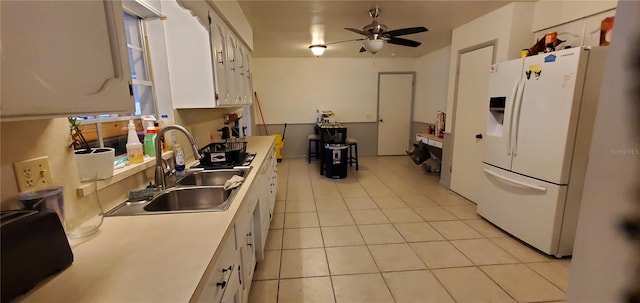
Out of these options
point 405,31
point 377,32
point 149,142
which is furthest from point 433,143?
point 149,142

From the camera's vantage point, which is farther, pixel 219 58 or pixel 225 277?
pixel 219 58

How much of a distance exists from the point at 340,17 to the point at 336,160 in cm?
226

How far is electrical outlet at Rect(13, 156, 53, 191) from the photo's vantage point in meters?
0.83

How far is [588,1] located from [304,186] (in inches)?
148

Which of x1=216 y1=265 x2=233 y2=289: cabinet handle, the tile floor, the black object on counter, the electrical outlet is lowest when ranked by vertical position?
the tile floor

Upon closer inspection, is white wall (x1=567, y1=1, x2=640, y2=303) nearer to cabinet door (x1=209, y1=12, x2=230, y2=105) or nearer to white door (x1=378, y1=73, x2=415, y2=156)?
cabinet door (x1=209, y1=12, x2=230, y2=105)

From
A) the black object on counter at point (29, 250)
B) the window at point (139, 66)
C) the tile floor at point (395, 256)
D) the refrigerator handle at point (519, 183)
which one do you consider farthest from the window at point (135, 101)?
the refrigerator handle at point (519, 183)

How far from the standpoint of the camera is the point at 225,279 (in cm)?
107

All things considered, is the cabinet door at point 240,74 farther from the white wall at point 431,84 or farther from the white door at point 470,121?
the white wall at point 431,84

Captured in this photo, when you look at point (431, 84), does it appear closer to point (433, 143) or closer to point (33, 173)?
point (433, 143)

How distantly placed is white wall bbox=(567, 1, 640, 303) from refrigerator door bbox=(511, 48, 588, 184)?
1874 millimetres

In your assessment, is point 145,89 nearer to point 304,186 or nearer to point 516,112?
point 304,186

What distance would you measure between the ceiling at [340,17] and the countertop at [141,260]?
7.88 feet

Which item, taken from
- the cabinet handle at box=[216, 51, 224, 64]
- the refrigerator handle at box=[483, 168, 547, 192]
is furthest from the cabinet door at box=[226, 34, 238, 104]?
the refrigerator handle at box=[483, 168, 547, 192]
